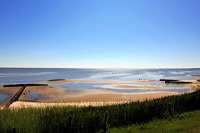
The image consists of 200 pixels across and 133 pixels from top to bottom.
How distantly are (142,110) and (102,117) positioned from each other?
3536mm

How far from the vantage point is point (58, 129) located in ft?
33.3

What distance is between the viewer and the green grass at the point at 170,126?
10.6 m

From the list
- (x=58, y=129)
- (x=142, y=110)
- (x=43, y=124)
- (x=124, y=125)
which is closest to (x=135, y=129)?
(x=124, y=125)

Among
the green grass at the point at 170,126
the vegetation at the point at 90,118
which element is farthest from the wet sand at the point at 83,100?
the green grass at the point at 170,126

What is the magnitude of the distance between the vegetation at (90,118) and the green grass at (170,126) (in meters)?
0.63

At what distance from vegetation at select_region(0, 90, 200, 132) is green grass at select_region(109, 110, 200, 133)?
625mm

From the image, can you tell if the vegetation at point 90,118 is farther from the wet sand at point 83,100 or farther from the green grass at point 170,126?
the wet sand at point 83,100

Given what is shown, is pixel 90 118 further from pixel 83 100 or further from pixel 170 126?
pixel 83 100

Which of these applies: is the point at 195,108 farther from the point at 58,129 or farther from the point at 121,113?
the point at 58,129

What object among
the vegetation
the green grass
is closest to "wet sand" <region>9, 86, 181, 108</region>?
the vegetation

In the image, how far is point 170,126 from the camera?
11547 mm

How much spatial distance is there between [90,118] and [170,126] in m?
5.53

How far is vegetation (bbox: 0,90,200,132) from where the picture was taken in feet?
32.8

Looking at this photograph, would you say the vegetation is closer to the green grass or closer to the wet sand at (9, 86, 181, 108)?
the green grass
